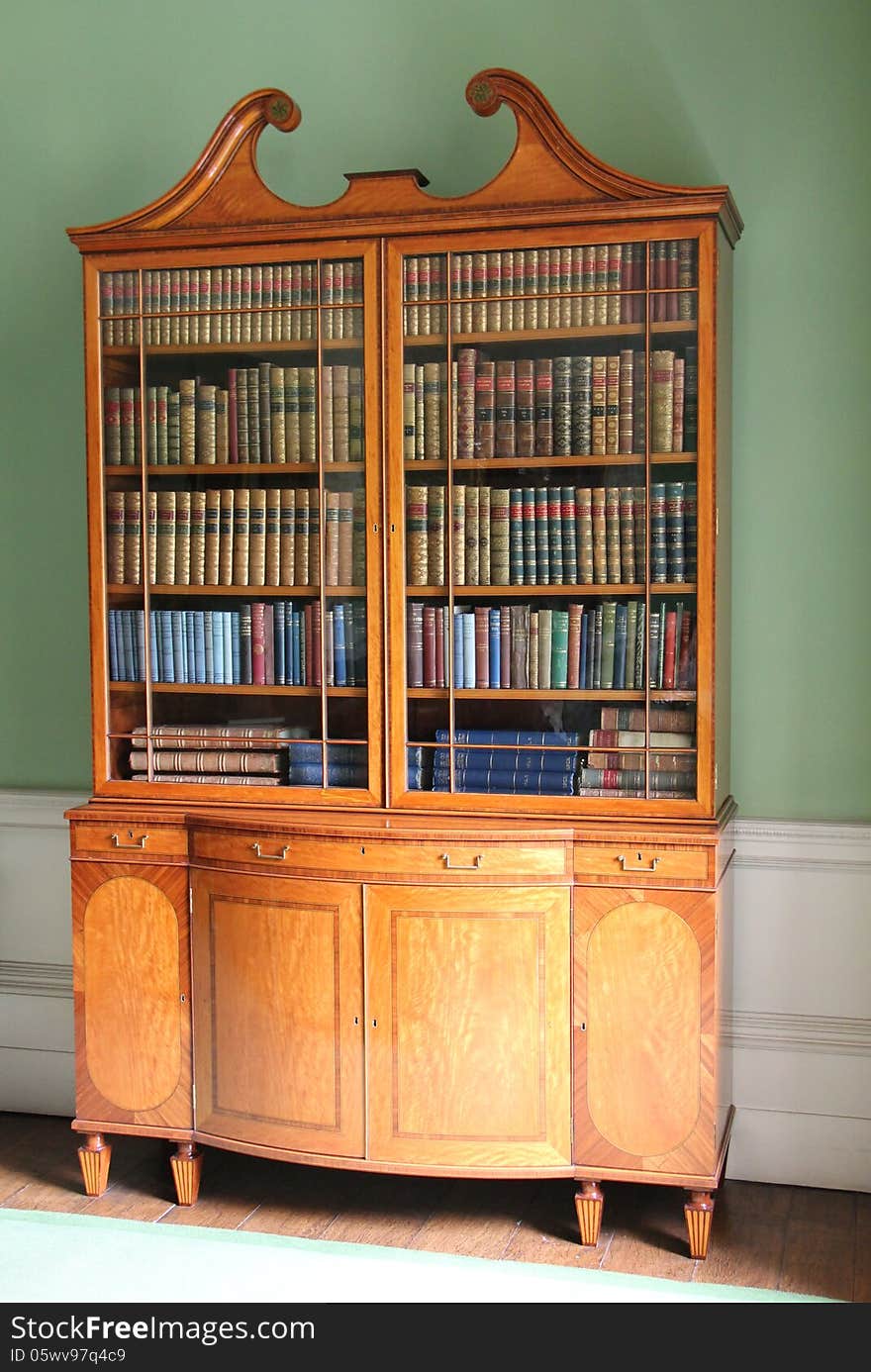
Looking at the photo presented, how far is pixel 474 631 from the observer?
125 inches

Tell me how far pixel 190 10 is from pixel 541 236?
1.40m

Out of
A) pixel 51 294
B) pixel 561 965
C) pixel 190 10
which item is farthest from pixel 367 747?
pixel 190 10

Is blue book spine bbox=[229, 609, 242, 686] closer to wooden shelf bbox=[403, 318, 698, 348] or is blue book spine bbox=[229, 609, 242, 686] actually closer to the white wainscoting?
wooden shelf bbox=[403, 318, 698, 348]

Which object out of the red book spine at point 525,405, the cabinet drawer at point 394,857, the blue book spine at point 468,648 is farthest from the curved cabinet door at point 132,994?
the red book spine at point 525,405

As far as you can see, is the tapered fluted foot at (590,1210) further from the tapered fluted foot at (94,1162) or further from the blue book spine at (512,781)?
the tapered fluted foot at (94,1162)

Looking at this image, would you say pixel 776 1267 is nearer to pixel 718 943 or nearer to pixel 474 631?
pixel 718 943

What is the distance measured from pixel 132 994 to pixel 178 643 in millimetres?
857

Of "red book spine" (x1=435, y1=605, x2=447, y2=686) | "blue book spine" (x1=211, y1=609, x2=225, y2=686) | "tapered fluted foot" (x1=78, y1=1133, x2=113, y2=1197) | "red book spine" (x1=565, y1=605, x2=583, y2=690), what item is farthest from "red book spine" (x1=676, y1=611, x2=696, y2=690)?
"tapered fluted foot" (x1=78, y1=1133, x2=113, y2=1197)

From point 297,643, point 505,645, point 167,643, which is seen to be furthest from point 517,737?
point 167,643

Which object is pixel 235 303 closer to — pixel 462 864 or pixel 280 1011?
pixel 462 864

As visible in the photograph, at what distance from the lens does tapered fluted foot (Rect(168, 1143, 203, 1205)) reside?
333 cm

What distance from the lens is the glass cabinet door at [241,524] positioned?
3223mm

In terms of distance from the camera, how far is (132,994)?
3.34 metres

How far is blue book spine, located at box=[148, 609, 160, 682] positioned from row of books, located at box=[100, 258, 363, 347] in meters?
0.66
